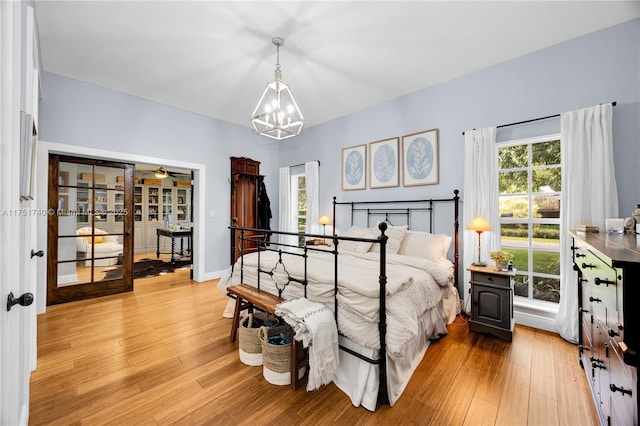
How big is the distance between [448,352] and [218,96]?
4.33 m

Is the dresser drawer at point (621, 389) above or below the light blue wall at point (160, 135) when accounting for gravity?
below

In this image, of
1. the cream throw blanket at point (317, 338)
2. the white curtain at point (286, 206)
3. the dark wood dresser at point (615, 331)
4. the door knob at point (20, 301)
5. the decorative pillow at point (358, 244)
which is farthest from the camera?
the white curtain at point (286, 206)

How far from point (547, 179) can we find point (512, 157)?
16.7 inches

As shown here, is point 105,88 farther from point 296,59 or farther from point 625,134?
point 625,134

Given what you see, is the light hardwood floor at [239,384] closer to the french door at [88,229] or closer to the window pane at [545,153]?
the french door at [88,229]

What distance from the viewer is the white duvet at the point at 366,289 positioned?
5.74 ft

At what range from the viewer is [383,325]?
1.73m

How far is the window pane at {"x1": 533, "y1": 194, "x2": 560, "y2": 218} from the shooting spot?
2.86 metres

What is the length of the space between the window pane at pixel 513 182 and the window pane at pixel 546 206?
0.16 metres

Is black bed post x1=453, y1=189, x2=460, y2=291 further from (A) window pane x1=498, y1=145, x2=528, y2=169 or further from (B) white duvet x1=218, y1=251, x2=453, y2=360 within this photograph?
(B) white duvet x1=218, y1=251, x2=453, y2=360

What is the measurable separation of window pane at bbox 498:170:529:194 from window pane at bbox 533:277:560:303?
1.02m

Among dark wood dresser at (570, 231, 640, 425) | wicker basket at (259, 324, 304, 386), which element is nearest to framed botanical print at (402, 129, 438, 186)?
dark wood dresser at (570, 231, 640, 425)

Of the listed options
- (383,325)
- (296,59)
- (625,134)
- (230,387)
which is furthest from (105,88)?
(625,134)

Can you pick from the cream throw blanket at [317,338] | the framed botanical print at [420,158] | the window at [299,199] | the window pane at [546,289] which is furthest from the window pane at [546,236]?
the window at [299,199]
